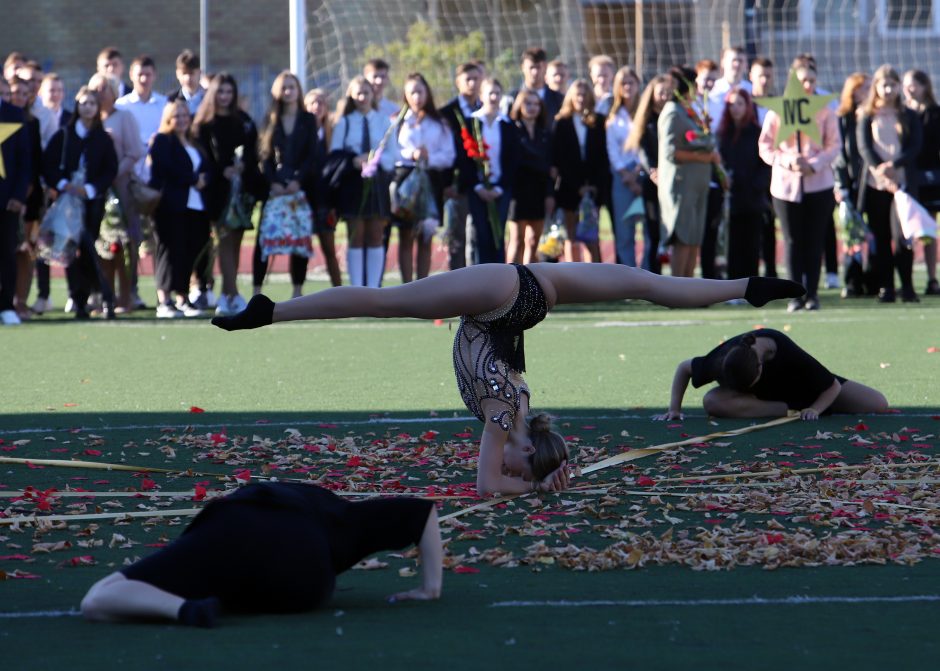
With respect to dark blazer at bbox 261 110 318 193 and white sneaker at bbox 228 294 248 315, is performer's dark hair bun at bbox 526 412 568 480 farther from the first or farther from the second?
dark blazer at bbox 261 110 318 193

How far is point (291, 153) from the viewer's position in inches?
641

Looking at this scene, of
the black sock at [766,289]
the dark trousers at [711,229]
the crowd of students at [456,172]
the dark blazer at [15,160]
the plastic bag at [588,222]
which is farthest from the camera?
the plastic bag at [588,222]

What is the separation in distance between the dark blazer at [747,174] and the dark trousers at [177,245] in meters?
5.33

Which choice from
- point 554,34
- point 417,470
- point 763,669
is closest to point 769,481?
point 417,470

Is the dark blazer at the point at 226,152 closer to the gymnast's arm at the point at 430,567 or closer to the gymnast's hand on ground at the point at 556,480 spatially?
the gymnast's hand on ground at the point at 556,480

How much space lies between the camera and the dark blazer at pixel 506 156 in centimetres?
1745

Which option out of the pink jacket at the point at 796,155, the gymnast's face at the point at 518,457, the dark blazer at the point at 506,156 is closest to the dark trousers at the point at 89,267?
the dark blazer at the point at 506,156

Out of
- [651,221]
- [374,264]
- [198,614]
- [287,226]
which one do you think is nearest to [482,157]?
[374,264]

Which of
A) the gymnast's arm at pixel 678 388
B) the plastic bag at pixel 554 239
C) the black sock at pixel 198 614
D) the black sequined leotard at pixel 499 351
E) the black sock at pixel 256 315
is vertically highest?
the plastic bag at pixel 554 239

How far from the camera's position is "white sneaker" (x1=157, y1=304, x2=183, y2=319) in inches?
645

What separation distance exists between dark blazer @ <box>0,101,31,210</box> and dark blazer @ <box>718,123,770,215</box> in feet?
22.7

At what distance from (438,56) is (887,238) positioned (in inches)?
506

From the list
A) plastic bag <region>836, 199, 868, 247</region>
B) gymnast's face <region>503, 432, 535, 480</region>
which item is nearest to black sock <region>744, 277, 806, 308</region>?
gymnast's face <region>503, 432, 535, 480</region>

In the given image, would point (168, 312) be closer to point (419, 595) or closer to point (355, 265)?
point (355, 265)
